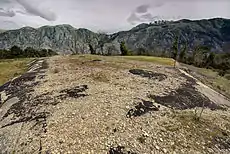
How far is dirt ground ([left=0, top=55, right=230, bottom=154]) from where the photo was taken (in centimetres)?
1433

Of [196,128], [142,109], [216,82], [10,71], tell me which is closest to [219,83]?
[216,82]

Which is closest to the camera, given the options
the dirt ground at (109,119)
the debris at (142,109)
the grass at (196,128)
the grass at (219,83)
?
the dirt ground at (109,119)

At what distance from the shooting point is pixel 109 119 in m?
17.1

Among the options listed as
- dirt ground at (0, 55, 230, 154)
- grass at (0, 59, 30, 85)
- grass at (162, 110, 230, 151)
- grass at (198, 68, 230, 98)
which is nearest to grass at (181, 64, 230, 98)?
grass at (198, 68, 230, 98)

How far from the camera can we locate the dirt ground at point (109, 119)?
14328 mm

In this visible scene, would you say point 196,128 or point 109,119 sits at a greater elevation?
point 109,119

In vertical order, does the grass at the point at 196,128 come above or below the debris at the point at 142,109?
below

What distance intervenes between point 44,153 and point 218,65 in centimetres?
9905

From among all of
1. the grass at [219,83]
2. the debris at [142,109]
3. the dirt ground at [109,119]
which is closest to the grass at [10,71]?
the dirt ground at [109,119]

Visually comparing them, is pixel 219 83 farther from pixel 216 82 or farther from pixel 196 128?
pixel 196 128

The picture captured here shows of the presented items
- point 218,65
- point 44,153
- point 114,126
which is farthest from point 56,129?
point 218,65

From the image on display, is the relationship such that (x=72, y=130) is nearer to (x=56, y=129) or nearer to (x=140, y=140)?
(x=56, y=129)

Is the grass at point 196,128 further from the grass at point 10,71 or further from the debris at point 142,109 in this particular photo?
the grass at point 10,71

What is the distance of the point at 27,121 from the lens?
1797cm
